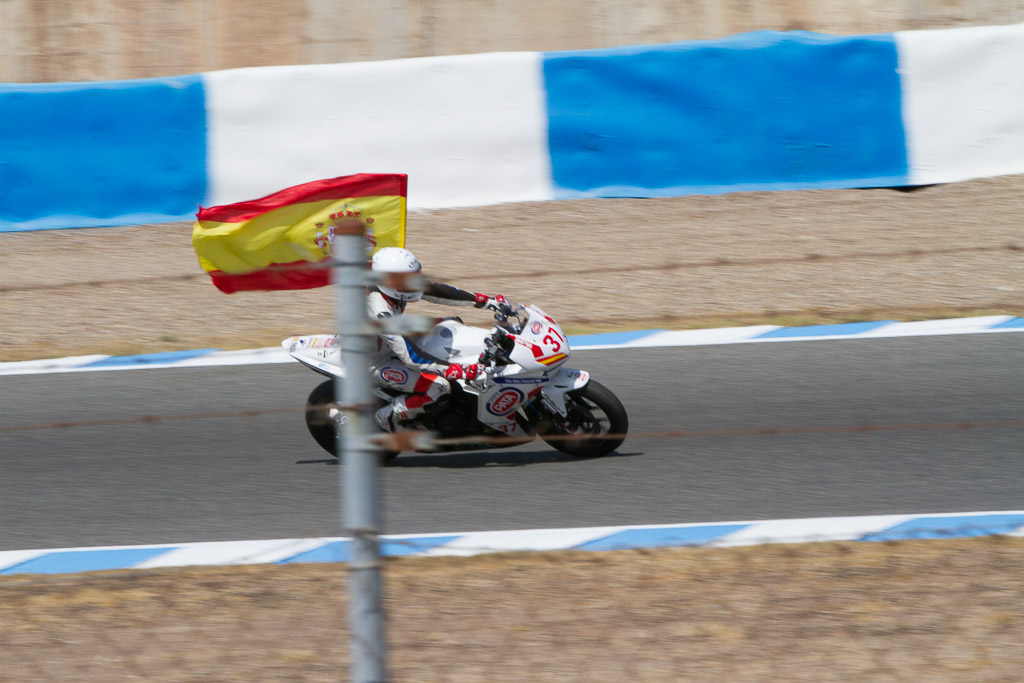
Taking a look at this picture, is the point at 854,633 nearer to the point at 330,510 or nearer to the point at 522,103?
the point at 330,510

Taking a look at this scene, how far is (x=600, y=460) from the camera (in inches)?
271

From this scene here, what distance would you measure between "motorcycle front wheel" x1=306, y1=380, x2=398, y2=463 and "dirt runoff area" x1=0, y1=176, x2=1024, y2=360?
2531 mm

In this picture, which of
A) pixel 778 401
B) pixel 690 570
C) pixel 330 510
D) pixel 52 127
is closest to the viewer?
pixel 690 570

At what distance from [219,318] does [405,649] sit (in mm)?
6065

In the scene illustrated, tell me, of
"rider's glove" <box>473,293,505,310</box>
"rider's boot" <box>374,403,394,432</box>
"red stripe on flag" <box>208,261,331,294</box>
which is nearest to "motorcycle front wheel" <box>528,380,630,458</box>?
"rider's glove" <box>473,293,505,310</box>

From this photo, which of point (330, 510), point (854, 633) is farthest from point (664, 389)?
point (854, 633)

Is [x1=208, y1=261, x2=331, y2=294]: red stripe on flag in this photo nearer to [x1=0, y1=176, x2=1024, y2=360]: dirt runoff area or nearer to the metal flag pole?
[x1=0, y1=176, x2=1024, y2=360]: dirt runoff area

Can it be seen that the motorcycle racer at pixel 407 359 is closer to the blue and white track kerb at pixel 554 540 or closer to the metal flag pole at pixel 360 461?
the blue and white track kerb at pixel 554 540

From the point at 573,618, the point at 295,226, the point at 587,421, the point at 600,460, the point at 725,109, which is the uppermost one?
the point at 725,109

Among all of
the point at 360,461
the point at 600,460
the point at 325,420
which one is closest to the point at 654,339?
the point at 600,460

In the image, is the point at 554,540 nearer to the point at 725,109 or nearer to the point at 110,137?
the point at 725,109

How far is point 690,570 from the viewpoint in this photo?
5066 millimetres

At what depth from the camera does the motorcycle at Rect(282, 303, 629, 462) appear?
21.5ft

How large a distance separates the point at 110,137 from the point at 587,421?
6507 mm
